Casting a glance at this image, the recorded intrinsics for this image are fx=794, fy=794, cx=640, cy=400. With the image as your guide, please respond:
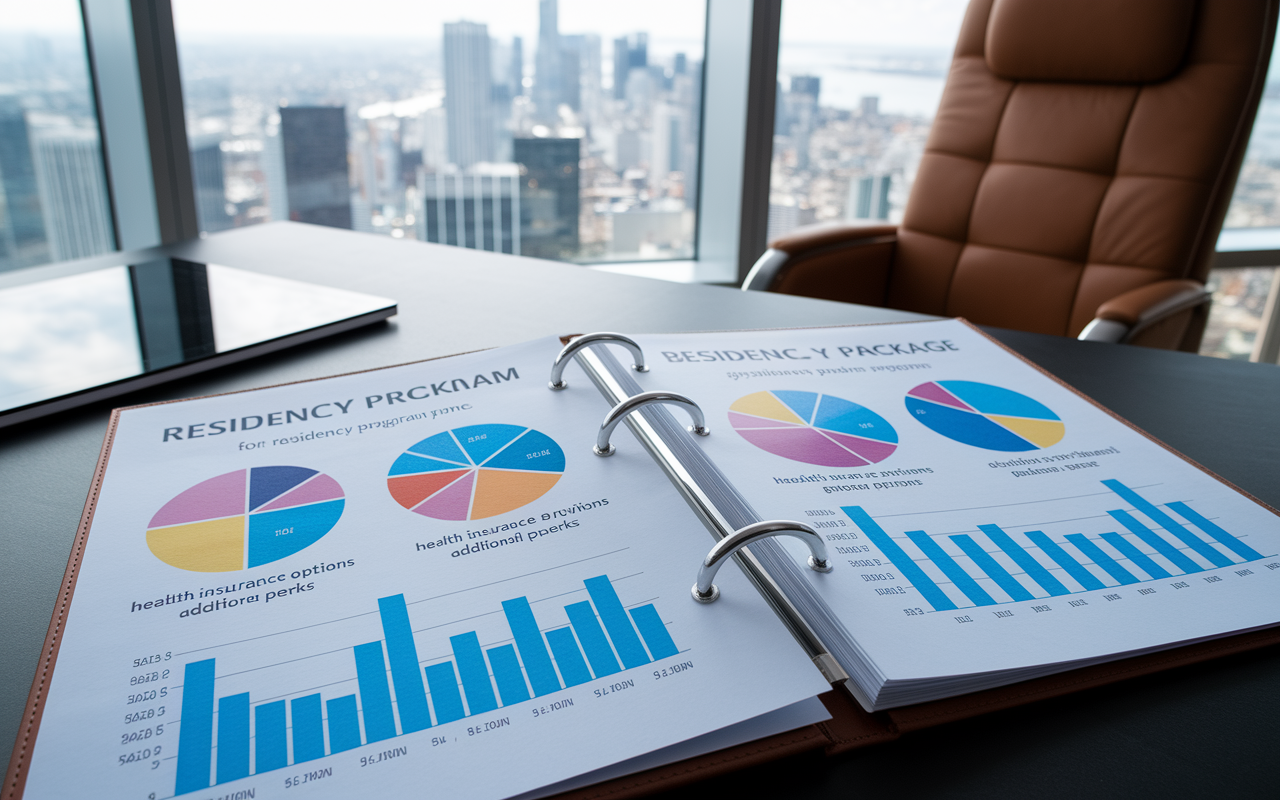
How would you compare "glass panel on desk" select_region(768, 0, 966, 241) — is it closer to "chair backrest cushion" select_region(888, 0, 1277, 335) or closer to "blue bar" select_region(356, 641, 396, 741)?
"chair backrest cushion" select_region(888, 0, 1277, 335)

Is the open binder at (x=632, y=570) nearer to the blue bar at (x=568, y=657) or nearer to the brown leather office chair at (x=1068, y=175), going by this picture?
the blue bar at (x=568, y=657)

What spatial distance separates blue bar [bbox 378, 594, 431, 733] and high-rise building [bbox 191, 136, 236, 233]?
6.68 ft

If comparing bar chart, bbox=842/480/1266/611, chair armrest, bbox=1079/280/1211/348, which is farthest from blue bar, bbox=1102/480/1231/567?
chair armrest, bbox=1079/280/1211/348

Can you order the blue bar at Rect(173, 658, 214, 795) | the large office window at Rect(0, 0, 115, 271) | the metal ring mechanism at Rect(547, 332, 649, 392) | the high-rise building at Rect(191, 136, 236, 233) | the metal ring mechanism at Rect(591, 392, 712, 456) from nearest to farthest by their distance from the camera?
the blue bar at Rect(173, 658, 214, 795)
the metal ring mechanism at Rect(591, 392, 712, 456)
the metal ring mechanism at Rect(547, 332, 649, 392)
the large office window at Rect(0, 0, 115, 271)
the high-rise building at Rect(191, 136, 236, 233)

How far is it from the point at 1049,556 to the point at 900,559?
87 millimetres

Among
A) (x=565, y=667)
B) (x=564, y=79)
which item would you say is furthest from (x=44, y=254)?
(x=565, y=667)

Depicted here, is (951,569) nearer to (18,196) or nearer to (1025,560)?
(1025,560)

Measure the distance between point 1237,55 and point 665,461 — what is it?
5.58ft

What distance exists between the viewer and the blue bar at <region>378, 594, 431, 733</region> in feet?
1.08

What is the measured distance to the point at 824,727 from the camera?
1.15ft

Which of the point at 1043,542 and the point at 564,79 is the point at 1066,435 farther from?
the point at 564,79

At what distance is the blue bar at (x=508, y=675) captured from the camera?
34cm

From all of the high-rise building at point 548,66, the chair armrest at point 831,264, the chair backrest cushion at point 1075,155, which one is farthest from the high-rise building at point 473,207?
the chair backrest cushion at point 1075,155

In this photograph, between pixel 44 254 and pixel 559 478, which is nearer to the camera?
pixel 559 478
